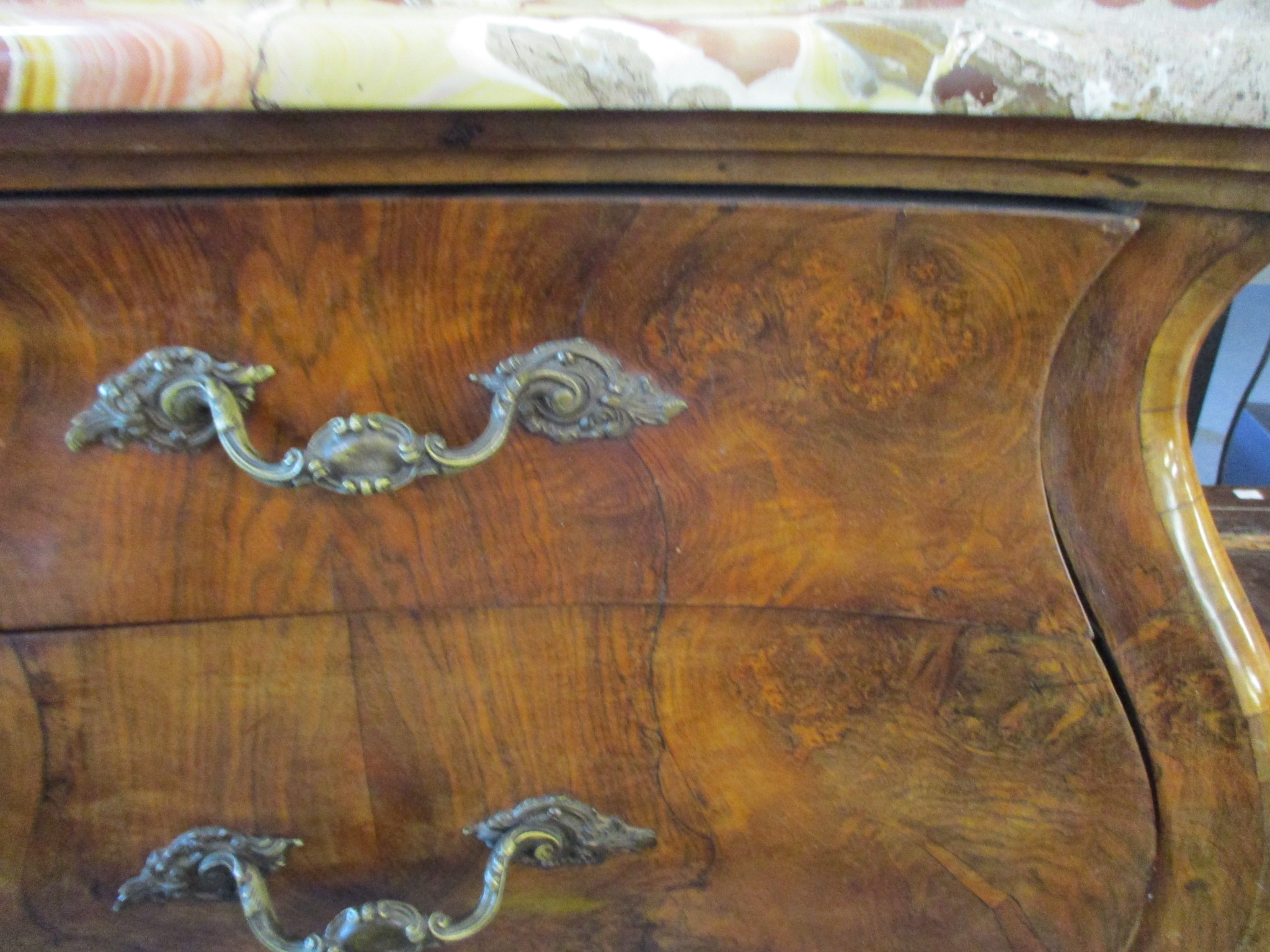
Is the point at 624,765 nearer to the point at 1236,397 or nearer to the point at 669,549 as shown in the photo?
the point at 669,549

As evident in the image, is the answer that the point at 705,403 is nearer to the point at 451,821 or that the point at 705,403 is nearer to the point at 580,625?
the point at 580,625

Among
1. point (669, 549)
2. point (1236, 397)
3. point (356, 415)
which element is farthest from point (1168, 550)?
point (1236, 397)

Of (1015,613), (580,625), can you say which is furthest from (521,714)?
(1015,613)

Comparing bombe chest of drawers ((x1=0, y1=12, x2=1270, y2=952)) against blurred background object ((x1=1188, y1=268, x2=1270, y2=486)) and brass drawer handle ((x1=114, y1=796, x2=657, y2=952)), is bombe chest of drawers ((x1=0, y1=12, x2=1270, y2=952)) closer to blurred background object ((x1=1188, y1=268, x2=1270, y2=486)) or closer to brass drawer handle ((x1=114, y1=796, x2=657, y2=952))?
brass drawer handle ((x1=114, y1=796, x2=657, y2=952))

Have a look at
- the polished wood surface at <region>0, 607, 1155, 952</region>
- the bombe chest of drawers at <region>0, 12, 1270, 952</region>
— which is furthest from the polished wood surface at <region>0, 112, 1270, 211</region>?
the polished wood surface at <region>0, 607, 1155, 952</region>

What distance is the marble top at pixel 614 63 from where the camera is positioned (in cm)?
20

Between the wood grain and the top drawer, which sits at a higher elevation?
the top drawer

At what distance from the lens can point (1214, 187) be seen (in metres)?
0.24

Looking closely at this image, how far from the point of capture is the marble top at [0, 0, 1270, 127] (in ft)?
0.65

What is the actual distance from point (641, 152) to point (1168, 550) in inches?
8.8

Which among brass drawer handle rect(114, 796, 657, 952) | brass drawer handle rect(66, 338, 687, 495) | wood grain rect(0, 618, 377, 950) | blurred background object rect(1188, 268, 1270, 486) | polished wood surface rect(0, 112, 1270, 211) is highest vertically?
blurred background object rect(1188, 268, 1270, 486)

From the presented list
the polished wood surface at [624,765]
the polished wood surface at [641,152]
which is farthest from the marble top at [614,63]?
the polished wood surface at [624,765]

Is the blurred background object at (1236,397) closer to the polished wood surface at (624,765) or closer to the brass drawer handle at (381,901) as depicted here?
the polished wood surface at (624,765)

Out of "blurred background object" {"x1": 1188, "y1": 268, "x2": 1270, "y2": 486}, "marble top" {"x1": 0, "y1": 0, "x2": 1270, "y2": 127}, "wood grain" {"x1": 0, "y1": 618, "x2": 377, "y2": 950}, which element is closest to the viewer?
"marble top" {"x1": 0, "y1": 0, "x2": 1270, "y2": 127}
